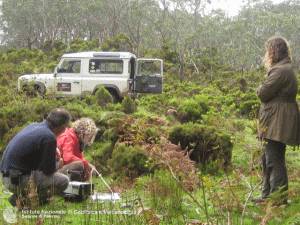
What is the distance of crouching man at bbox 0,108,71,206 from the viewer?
3.33 m

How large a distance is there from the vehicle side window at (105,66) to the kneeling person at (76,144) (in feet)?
25.9

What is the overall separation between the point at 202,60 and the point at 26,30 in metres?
33.0

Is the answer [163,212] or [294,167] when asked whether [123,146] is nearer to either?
[163,212]

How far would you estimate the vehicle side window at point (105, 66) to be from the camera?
1222 centimetres

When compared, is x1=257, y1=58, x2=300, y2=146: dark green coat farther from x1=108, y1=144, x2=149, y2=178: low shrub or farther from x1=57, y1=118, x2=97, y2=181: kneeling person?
x1=57, y1=118, x2=97, y2=181: kneeling person

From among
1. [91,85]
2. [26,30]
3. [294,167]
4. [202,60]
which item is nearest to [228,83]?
[202,60]

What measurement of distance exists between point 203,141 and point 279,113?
85.5 inches

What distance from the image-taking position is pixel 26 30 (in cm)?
4672

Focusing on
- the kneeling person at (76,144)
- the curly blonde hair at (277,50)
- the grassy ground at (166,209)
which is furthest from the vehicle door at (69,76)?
the curly blonde hair at (277,50)

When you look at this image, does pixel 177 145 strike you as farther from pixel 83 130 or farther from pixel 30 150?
pixel 30 150

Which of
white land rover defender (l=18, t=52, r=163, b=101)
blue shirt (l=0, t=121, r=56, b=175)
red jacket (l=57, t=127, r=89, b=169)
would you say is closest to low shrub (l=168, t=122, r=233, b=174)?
red jacket (l=57, t=127, r=89, b=169)

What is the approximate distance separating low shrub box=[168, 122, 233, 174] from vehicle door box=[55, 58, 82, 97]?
7534mm

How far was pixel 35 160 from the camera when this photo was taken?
346cm

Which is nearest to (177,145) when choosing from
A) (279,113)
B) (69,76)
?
(279,113)
